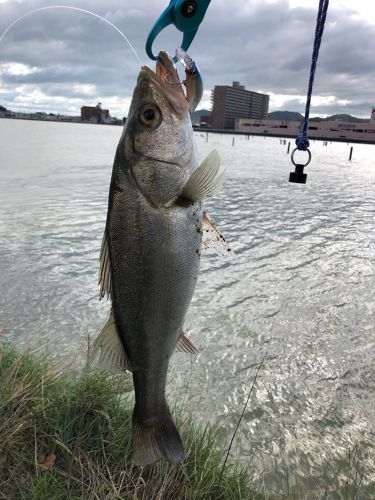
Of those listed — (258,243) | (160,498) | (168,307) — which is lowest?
(258,243)

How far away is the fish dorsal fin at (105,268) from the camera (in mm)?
2051

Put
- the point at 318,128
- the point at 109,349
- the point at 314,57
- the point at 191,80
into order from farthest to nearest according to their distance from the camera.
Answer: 1. the point at 318,128
2. the point at 314,57
3. the point at 109,349
4. the point at 191,80

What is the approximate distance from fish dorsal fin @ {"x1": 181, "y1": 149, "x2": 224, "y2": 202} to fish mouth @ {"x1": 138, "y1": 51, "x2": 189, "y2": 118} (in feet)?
0.99

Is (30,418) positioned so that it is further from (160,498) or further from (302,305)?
(302,305)

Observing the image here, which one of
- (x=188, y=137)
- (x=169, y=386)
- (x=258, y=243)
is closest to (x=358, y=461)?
(x=169, y=386)

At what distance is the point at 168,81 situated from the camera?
2053mm

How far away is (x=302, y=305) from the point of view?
9031 millimetres

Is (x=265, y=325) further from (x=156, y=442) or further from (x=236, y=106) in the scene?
(x=236, y=106)

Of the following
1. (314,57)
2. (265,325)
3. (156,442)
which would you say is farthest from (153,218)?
(265,325)

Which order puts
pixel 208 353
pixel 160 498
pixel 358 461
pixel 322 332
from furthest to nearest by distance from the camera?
1. pixel 322 332
2. pixel 208 353
3. pixel 358 461
4. pixel 160 498

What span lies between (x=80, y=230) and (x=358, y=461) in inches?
429

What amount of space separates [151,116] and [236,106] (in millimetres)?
153081

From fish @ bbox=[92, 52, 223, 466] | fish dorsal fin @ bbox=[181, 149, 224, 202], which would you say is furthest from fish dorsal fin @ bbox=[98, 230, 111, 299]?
fish dorsal fin @ bbox=[181, 149, 224, 202]

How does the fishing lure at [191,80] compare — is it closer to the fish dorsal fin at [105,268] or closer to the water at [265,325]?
the fish dorsal fin at [105,268]
